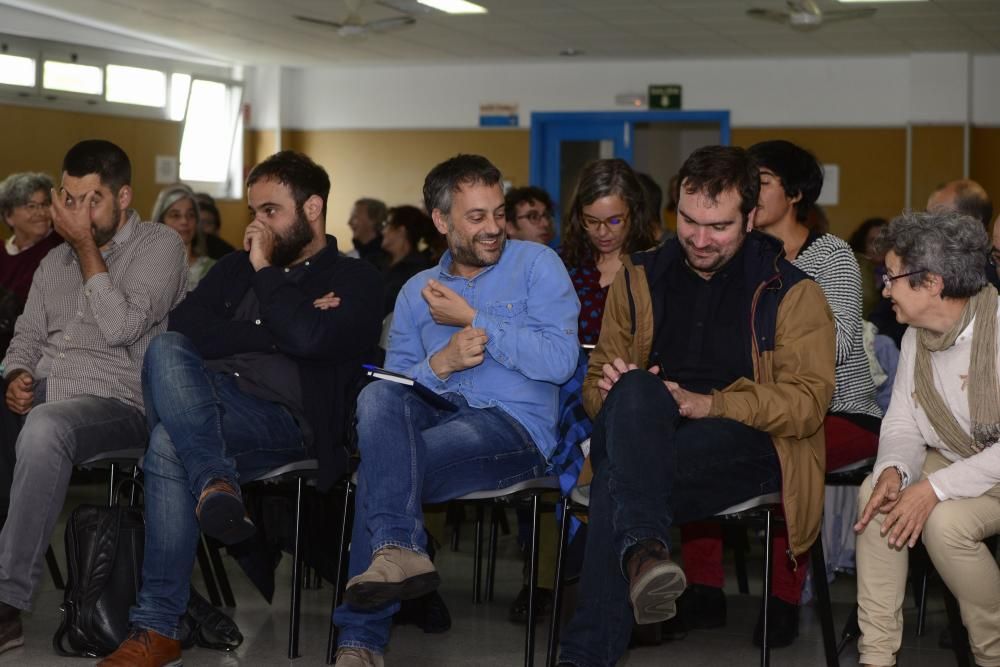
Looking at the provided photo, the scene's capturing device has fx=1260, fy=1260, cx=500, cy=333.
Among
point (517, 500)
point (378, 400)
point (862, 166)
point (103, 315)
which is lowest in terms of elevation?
point (517, 500)

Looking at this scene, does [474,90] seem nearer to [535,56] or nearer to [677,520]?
[535,56]

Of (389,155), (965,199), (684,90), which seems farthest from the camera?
(389,155)

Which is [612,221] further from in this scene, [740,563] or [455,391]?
[740,563]

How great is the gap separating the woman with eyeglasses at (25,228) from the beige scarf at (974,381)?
321 cm

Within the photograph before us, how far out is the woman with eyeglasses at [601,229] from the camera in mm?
3885

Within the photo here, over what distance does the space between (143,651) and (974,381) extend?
2.10 m

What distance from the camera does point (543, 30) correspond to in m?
10.6

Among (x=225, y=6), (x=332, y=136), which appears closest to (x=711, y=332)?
(x=225, y=6)

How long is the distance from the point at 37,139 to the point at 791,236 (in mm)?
8229

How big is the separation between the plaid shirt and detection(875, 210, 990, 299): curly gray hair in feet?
6.72

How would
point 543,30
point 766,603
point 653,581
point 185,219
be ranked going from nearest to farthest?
point 653,581
point 766,603
point 185,219
point 543,30

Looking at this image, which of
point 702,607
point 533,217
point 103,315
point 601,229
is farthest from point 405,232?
point 702,607

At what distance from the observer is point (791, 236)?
3717mm

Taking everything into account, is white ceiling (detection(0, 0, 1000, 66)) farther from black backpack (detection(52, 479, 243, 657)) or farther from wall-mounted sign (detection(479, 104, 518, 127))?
black backpack (detection(52, 479, 243, 657))
